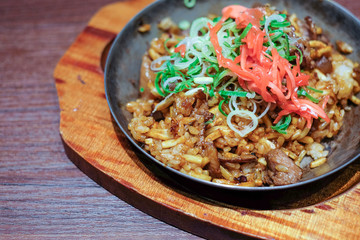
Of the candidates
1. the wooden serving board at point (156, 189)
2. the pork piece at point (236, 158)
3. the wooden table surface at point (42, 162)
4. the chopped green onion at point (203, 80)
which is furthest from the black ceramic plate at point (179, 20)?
the chopped green onion at point (203, 80)

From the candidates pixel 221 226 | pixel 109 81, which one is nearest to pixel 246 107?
pixel 221 226

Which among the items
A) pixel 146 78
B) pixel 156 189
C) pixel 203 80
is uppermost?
pixel 203 80

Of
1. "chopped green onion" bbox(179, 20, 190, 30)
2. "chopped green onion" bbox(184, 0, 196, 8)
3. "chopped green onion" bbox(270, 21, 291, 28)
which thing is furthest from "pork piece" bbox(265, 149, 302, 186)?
"chopped green onion" bbox(184, 0, 196, 8)

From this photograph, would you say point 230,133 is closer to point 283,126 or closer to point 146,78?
point 283,126

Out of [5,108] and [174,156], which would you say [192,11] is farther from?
[5,108]

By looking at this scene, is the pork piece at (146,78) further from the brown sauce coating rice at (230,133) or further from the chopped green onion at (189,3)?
the chopped green onion at (189,3)

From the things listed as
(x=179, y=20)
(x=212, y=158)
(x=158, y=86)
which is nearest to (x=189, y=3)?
(x=179, y=20)
